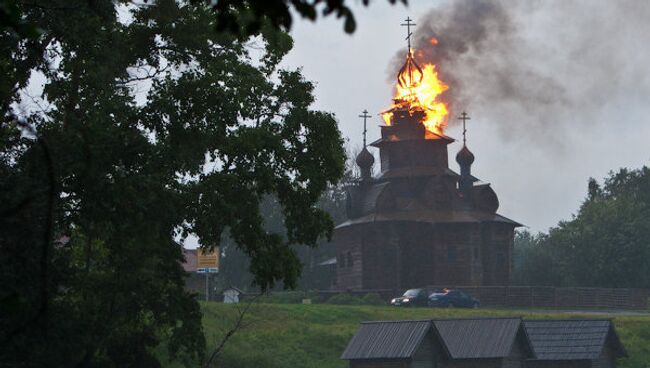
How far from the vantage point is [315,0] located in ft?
24.0

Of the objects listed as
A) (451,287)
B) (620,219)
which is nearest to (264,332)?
(451,287)

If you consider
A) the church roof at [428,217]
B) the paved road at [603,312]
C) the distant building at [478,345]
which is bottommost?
the distant building at [478,345]

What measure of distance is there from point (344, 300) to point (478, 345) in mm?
23317

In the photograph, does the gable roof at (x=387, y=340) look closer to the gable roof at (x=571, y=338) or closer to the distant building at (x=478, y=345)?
the distant building at (x=478, y=345)

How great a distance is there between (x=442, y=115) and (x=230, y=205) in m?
68.1

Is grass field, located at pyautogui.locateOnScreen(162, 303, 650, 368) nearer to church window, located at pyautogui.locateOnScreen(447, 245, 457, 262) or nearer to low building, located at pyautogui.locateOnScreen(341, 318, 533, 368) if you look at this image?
low building, located at pyautogui.locateOnScreen(341, 318, 533, 368)

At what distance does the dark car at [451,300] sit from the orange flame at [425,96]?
16821mm

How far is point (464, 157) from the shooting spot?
329 ft

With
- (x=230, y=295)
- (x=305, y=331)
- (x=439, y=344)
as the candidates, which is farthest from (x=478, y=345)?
(x=230, y=295)

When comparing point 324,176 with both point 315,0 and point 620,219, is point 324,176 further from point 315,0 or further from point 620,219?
point 620,219

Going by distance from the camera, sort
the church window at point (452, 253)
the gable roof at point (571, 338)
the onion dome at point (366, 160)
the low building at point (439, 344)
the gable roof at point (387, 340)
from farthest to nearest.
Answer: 1. the onion dome at point (366, 160)
2. the church window at point (452, 253)
3. the gable roof at point (571, 338)
4. the low building at point (439, 344)
5. the gable roof at point (387, 340)

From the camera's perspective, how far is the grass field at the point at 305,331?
60294 mm

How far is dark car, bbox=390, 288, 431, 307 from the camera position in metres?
83.1

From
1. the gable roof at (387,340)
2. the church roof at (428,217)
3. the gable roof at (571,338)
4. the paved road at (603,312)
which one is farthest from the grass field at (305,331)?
the church roof at (428,217)
